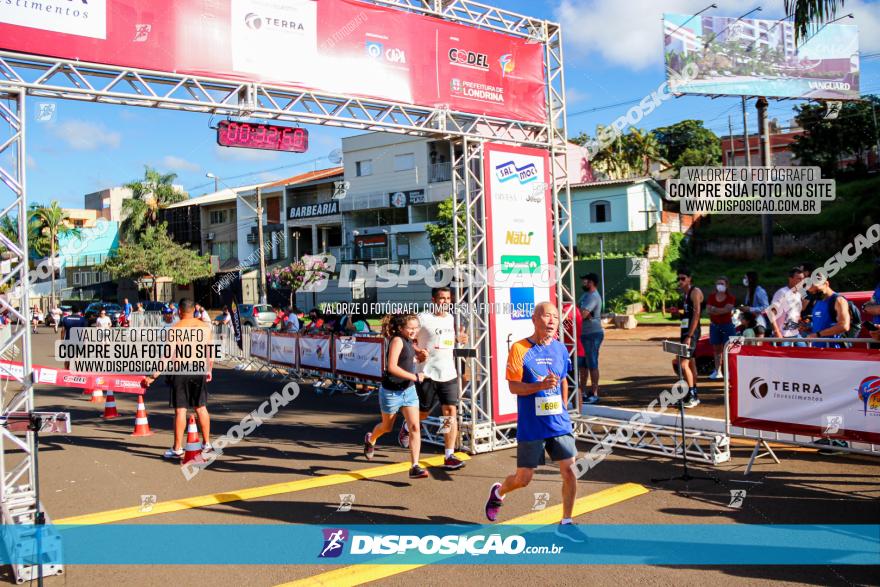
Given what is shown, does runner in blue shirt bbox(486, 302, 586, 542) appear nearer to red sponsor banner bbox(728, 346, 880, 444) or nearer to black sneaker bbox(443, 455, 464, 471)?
black sneaker bbox(443, 455, 464, 471)

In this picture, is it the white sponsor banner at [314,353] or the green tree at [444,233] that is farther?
the green tree at [444,233]

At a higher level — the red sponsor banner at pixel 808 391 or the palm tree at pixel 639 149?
the palm tree at pixel 639 149

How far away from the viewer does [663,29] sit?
34812mm

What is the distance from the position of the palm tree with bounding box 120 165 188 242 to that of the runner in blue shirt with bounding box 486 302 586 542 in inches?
2326

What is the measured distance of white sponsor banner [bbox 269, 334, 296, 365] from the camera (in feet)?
52.1

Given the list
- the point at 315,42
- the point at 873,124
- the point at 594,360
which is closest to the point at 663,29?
the point at 873,124

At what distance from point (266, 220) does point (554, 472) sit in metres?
47.3

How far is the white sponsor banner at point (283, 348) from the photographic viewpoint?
15883 mm

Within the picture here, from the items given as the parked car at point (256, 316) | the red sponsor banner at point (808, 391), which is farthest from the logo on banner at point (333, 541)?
the parked car at point (256, 316)

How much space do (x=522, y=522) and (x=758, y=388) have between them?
3124 mm

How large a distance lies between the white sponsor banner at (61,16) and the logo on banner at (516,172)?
4.73 metres

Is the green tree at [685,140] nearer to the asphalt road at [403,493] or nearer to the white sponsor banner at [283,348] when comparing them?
the white sponsor banner at [283,348]

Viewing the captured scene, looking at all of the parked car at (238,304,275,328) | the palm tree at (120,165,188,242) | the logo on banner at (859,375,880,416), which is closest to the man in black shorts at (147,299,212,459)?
the logo on banner at (859,375,880,416)

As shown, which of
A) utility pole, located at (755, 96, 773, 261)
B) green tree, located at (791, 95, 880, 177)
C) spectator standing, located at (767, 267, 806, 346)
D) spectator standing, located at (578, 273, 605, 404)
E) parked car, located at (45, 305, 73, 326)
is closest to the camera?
spectator standing, located at (767, 267, 806, 346)
